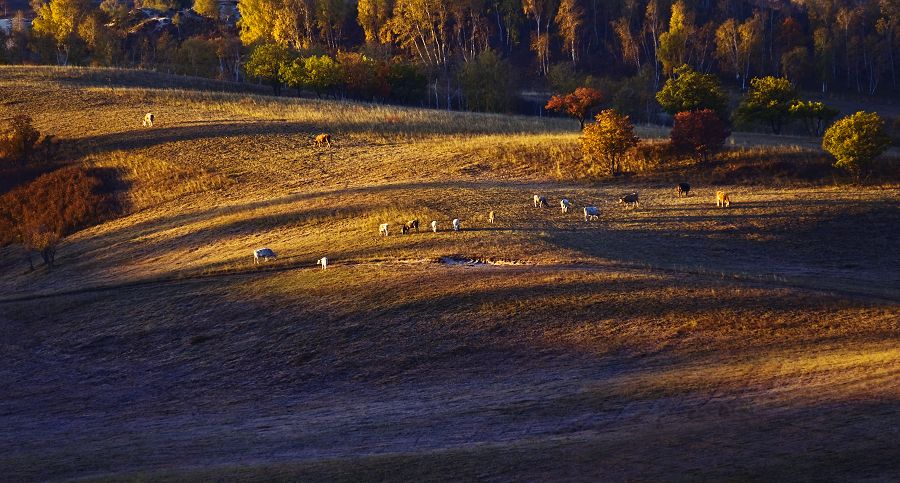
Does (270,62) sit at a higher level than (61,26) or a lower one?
lower

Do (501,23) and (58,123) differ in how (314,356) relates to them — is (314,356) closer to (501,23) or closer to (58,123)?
(58,123)

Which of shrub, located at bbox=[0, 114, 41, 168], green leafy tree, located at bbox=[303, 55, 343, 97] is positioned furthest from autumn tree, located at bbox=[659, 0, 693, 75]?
shrub, located at bbox=[0, 114, 41, 168]

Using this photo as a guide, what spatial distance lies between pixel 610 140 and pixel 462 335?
3797 cm

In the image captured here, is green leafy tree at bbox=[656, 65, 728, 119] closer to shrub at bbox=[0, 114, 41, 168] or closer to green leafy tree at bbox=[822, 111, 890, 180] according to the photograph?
green leafy tree at bbox=[822, 111, 890, 180]

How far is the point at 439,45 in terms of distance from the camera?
156000 millimetres

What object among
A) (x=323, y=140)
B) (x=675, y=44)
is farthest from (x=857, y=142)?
(x=675, y=44)

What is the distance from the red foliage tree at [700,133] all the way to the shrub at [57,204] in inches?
1723

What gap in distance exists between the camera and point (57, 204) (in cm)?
6762

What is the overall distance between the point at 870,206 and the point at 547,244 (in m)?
22.5

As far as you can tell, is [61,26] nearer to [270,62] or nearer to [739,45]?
[270,62]

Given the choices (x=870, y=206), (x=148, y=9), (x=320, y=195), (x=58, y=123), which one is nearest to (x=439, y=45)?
(x=148, y=9)

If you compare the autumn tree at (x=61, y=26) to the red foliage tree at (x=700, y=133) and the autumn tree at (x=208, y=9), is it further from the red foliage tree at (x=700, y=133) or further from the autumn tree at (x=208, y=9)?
the red foliage tree at (x=700, y=133)

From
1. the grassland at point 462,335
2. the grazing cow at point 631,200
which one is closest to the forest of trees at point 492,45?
the grassland at point 462,335

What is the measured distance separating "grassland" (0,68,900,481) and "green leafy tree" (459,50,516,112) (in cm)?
5066
